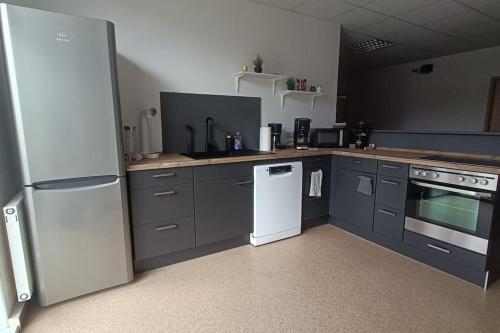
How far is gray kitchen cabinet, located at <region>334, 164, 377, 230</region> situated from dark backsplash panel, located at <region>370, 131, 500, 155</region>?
76 centimetres

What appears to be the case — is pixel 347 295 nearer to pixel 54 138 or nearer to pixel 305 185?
pixel 305 185

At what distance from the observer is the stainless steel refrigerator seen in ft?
5.06

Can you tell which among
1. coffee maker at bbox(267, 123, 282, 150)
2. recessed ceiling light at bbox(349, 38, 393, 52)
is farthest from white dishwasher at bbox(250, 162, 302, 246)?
recessed ceiling light at bbox(349, 38, 393, 52)

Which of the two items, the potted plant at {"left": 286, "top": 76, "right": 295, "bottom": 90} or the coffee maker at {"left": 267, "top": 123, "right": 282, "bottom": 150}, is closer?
the coffee maker at {"left": 267, "top": 123, "right": 282, "bottom": 150}

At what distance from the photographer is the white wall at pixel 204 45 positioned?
7.72 ft

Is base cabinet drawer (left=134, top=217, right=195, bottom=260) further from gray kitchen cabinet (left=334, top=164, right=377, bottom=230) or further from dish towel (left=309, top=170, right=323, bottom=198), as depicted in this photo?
gray kitchen cabinet (left=334, top=164, right=377, bottom=230)

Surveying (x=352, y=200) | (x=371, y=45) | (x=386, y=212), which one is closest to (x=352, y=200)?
(x=352, y=200)

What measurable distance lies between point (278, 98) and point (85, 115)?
87.8 inches

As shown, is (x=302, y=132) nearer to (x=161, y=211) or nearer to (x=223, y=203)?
(x=223, y=203)

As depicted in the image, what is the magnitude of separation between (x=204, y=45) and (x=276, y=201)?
1.79 meters

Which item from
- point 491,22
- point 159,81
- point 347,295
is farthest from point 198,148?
point 491,22

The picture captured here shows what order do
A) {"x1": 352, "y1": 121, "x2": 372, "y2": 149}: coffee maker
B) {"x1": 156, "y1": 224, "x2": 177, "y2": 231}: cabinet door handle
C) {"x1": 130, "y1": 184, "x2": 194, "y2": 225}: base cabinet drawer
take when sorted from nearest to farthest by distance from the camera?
{"x1": 130, "y1": 184, "x2": 194, "y2": 225}: base cabinet drawer → {"x1": 156, "y1": 224, "x2": 177, "y2": 231}: cabinet door handle → {"x1": 352, "y1": 121, "x2": 372, "y2": 149}: coffee maker

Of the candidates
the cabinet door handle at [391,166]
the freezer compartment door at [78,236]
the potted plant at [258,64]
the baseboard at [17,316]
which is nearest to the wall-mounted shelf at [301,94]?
the potted plant at [258,64]

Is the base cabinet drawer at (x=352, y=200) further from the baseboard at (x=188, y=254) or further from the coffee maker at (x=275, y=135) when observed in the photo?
the baseboard at (x=188, y=254)
